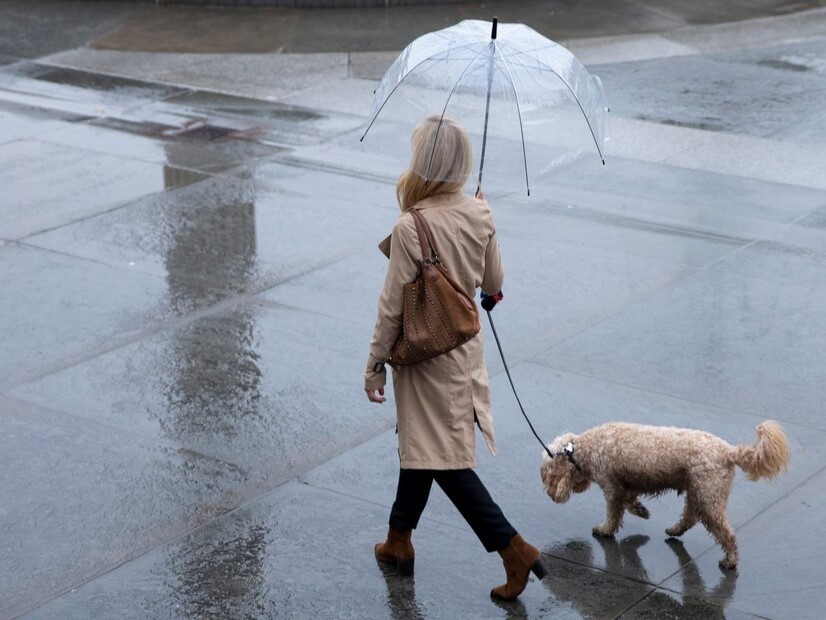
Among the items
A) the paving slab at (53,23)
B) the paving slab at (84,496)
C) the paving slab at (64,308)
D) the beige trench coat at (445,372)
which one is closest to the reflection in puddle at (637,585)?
the beige trench coat at (445,372)

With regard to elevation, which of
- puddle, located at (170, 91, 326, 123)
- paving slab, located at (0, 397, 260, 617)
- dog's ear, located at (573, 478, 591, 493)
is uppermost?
puddle, located at (170, 91, 326, 123)

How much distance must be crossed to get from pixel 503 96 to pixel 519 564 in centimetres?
174

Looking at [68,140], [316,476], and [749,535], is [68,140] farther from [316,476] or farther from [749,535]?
[749,535]

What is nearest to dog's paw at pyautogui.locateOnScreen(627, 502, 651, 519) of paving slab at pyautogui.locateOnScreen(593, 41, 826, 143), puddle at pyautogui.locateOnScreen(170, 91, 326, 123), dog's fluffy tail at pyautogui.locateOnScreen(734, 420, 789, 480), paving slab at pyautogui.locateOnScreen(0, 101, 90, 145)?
dog's fluffy tail at pyautogui.locateOnScreen(734, 420, 789, 480)

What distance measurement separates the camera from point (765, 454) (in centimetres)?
456

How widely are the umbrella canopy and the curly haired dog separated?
40.8 inches

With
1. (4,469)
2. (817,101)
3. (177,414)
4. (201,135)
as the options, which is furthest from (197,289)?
(817,101)

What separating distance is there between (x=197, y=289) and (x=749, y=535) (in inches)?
148

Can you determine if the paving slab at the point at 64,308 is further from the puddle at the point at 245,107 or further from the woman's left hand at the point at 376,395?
the puddle at the point at 245,107

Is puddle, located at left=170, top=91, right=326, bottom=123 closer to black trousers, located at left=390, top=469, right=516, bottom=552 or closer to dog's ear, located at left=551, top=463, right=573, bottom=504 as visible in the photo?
dog's ear, located at left=551, top=463, right=573, bottom=504

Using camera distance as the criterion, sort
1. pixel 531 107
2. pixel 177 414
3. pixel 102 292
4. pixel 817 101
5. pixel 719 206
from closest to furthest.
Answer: pixel 531 107 < pixel 177 414 < pixel 102 292 < pixel 719 206 < pixel 817 101

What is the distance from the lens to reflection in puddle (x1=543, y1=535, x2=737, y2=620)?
15.0 ft

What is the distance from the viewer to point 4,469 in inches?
220

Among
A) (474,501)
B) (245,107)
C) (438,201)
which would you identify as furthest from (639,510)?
(245,107)
